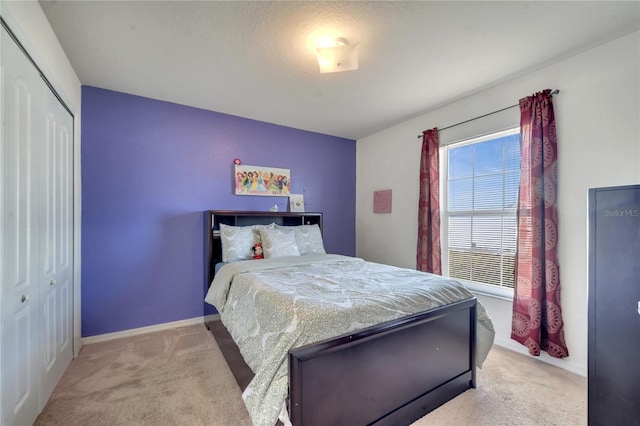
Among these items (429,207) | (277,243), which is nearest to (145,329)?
(277,243)

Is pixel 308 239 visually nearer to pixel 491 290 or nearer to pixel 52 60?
pixel 491 290

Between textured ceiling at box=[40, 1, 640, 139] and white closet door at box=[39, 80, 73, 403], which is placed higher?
textured ceiling at box=[40, 1, 640, 139]

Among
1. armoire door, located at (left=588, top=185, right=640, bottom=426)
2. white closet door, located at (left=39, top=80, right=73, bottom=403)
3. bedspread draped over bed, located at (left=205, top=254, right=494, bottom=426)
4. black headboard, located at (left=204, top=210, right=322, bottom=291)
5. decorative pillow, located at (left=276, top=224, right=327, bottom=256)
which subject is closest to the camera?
armoire door, located at (left=588, top=185, right=640, bottom=426)

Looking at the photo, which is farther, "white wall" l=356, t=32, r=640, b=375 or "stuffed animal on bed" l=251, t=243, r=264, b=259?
"stuffed animal on bed" l=251, t=243, r=264, b=259

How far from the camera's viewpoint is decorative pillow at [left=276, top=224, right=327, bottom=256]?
3271 millimetres

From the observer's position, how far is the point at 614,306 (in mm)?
1218

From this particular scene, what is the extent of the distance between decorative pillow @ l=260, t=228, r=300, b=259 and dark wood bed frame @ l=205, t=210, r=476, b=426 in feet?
5.54

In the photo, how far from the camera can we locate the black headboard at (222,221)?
2989 millimetres

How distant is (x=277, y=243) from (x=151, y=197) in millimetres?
1434

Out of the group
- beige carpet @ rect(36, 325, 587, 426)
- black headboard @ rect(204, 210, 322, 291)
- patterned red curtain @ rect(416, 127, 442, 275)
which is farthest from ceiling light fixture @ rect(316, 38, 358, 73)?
beige carpet @ rect(36, 325, 587, 426)

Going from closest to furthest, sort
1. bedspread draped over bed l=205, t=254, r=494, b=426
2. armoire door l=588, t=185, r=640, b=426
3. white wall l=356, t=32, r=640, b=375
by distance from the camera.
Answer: armoire door l=588, t=185, r=640, b=426
bedspread draped over bed l=205, t=254, r=494, b=426
white wall l=356, t=32, r=640, b=375

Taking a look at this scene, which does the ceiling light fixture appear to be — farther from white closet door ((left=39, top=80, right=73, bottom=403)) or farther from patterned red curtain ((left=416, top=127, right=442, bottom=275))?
white closet door ((left=39, top=80, right=73, bottom=403))

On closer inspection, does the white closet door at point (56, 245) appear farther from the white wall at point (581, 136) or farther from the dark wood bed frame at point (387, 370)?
the white wall at point (581, 136)

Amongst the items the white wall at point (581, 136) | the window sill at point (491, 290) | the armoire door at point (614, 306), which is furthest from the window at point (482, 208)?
the armoire door at point (614, 306)
